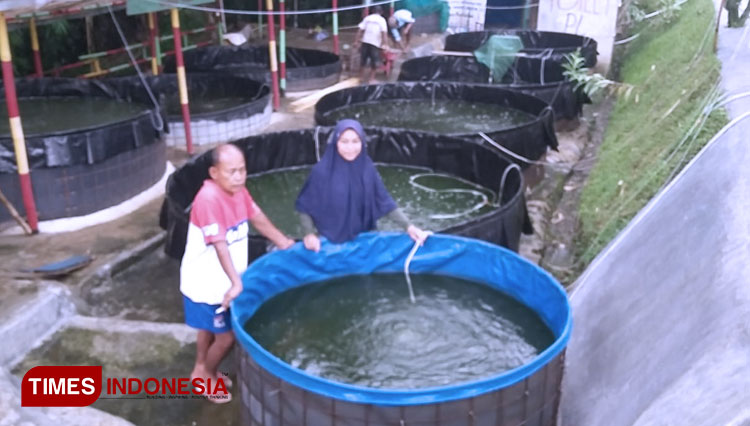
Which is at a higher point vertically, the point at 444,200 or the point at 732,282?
the point at 732,282

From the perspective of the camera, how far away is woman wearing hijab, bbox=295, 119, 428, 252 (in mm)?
3985

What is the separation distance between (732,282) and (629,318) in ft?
2.54

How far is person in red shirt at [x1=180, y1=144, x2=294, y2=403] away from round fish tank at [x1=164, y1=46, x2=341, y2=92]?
26.5 ft

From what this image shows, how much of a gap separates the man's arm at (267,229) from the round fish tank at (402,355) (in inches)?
3.7

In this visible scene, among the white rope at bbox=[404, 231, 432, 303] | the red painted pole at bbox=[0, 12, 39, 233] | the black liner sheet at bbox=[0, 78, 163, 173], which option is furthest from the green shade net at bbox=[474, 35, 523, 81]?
the white rope at bbox=[404, 231, 432, 303]

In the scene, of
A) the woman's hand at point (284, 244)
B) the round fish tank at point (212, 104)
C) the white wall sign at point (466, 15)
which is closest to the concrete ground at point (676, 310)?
the woman's hand at point (284, 244)

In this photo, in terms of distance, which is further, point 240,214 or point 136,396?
point 136,396

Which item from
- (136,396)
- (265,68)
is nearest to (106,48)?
(265,68)

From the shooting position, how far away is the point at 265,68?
43.3ft

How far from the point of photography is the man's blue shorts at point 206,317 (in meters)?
3.75

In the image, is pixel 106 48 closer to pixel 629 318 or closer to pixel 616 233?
pixel 616 233

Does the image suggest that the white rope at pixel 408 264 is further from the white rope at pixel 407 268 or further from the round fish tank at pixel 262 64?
the round fish tank at pixel 262 64

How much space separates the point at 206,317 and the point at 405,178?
457 cm

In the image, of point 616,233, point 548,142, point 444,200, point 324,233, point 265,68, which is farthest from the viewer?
point 265,68
